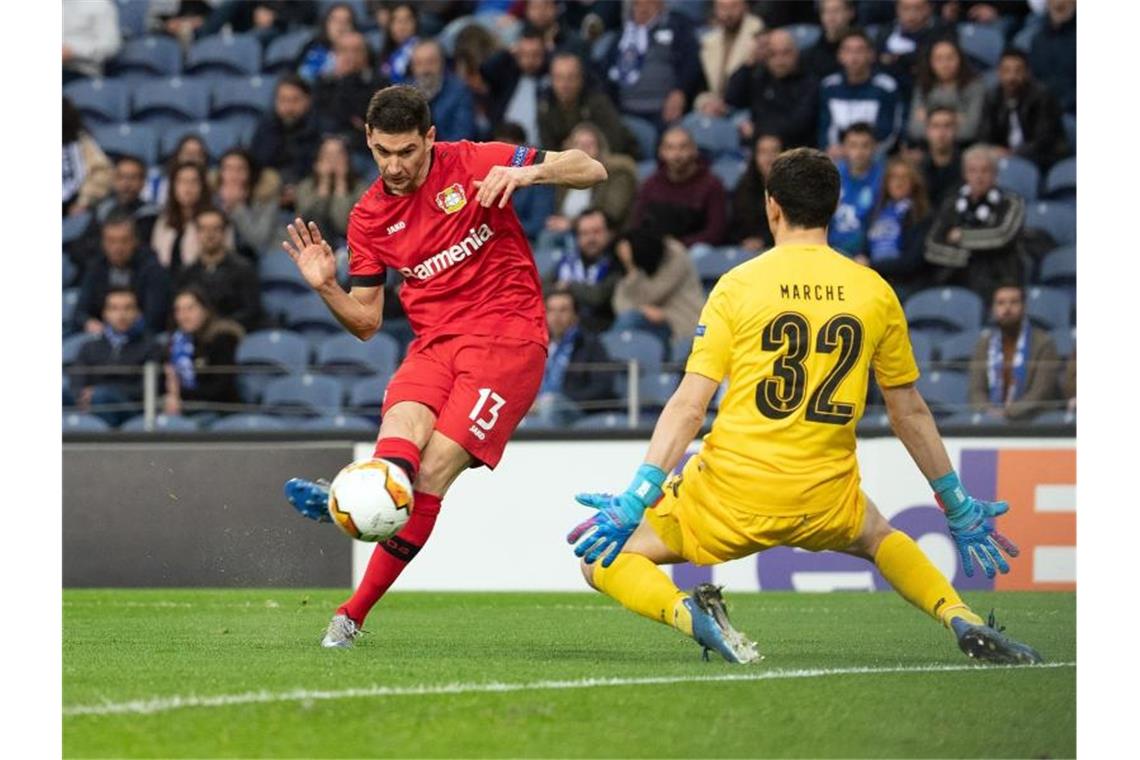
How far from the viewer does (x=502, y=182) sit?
6.71 m

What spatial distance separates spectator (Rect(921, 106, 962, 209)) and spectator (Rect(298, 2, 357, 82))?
493 cm

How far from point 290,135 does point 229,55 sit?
74.0 inches

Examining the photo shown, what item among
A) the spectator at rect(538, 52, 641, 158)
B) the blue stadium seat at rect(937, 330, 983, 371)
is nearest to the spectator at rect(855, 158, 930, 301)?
the blue stadium seat at rect(937, 330, 983, 371)

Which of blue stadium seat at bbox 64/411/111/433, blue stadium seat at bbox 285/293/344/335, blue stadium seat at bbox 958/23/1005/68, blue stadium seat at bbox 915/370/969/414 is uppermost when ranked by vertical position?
blue stadium seat at bbox 958/23/1005/68

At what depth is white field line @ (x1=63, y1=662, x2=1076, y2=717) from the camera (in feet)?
16.4

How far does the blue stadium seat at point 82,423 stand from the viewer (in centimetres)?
1223

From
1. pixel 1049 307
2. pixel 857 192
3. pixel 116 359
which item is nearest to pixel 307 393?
pixel 116 359

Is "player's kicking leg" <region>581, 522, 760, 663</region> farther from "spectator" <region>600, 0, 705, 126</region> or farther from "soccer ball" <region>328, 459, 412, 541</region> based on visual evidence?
"spectator" <region>600, 0, 705, 126</region>

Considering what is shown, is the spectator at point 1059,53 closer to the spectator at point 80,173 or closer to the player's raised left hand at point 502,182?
the spectator at point 80,173

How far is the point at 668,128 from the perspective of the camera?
564 inches

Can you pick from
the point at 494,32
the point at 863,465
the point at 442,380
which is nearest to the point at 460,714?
the point at 442,380

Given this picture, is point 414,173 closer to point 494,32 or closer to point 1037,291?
point 1037,291

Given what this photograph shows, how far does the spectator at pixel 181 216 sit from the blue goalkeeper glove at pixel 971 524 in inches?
326

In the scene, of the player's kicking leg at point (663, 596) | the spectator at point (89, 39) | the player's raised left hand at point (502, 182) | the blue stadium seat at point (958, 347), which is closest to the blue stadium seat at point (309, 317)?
the spectator at point (89, 39)
